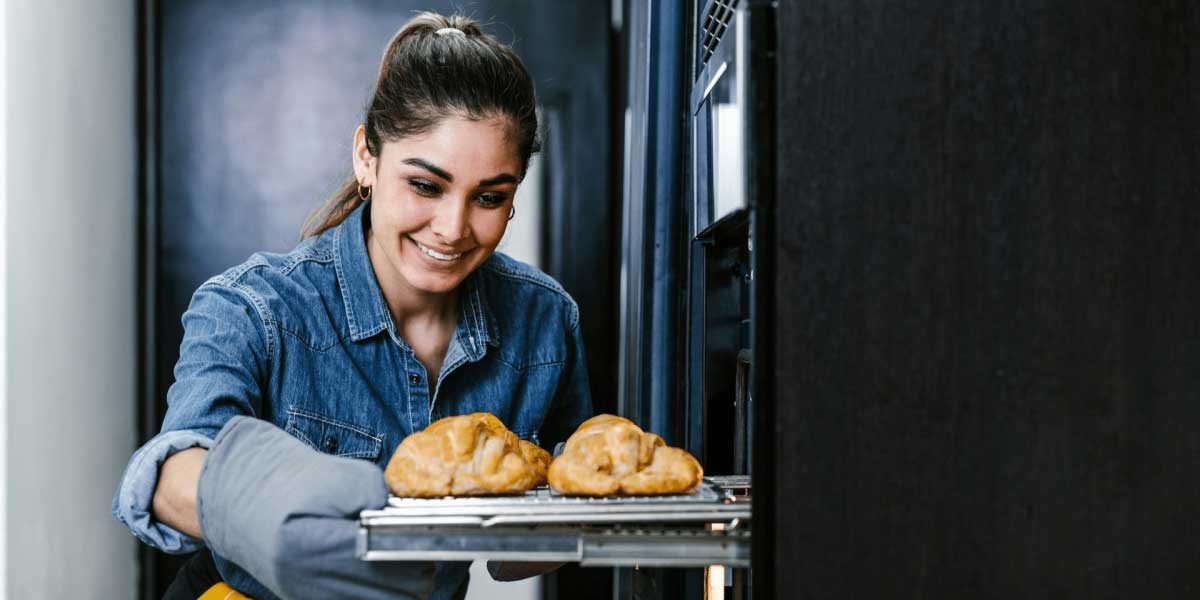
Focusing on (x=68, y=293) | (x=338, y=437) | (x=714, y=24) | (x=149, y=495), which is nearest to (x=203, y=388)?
(x=149, y=495)

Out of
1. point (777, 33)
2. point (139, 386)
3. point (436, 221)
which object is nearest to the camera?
point (777, 33)

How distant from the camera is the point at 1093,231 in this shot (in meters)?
0.74

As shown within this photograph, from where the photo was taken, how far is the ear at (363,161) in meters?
1.46

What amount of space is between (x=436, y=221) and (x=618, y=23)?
115 centimetres

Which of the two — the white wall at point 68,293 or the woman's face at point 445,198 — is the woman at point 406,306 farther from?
the white wall at point 68,293

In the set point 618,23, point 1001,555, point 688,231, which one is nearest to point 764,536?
point 1001,555

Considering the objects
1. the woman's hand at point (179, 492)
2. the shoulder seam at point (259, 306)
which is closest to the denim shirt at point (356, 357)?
the shoulder seam at point (259, 306)

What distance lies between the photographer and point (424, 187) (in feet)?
4.23

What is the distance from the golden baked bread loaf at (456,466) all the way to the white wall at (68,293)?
2.92ft

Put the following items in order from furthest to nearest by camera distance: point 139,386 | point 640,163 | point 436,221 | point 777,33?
point 139,386
point 640,163
point 436,221
point 777,33

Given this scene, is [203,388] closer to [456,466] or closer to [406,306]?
[456,466]

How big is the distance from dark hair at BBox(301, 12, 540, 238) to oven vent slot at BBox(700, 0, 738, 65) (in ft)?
1.02

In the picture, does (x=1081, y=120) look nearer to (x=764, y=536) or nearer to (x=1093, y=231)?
(x=1093, y=231)

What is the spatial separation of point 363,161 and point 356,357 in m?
0.30
